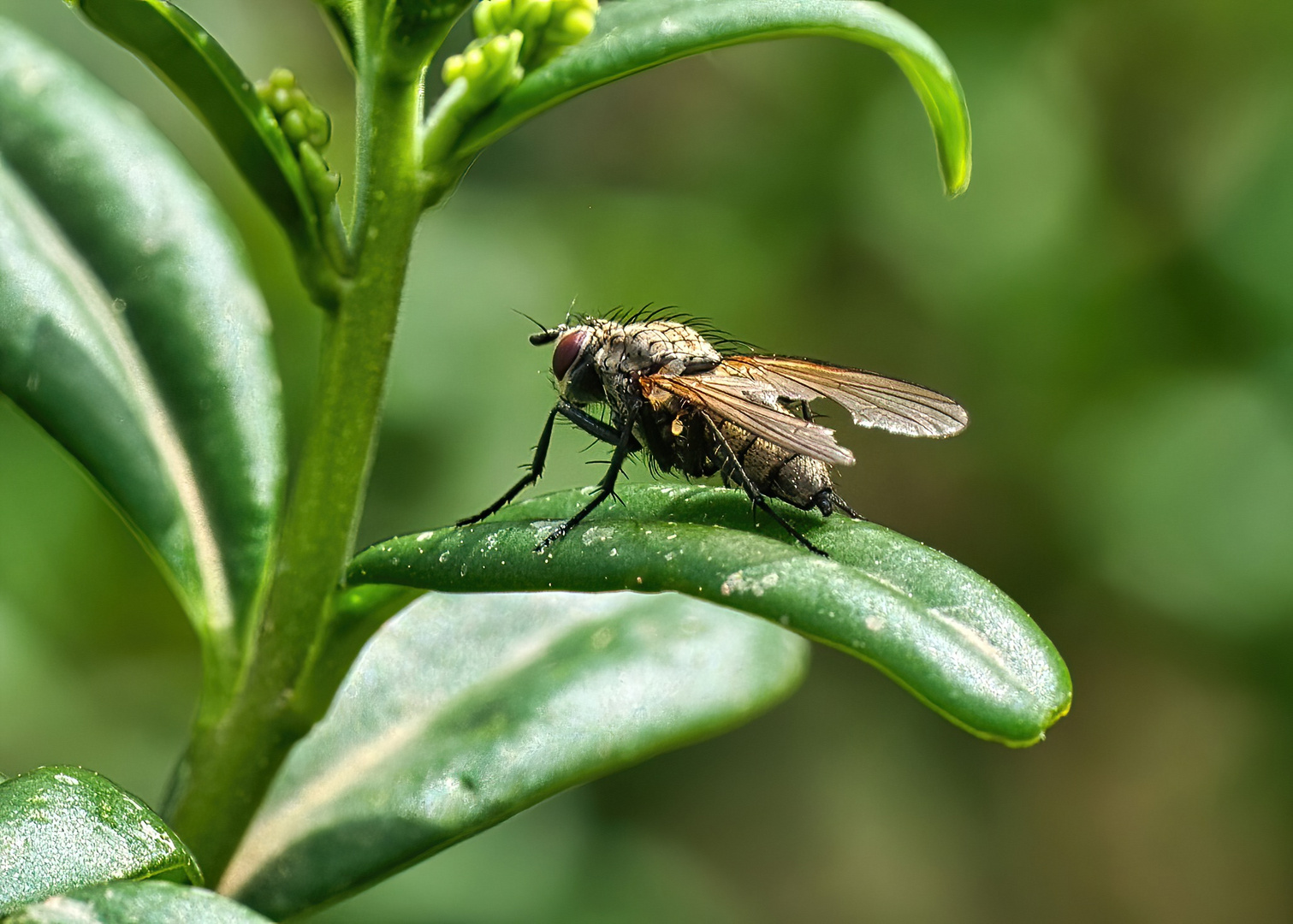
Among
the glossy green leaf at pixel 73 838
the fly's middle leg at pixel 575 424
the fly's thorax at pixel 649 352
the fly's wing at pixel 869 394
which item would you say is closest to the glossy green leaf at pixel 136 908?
the glossy green leaf at pixel 73 838

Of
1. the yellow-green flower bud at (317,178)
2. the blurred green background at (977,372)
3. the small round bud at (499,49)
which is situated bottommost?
the blurred green background at (977,372)

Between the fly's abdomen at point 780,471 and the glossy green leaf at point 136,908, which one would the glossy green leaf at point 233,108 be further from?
the fly's abdomen at point 780,471

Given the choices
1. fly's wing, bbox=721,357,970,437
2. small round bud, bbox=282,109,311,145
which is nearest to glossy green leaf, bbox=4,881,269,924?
small round bud, bbox=282,109,311,145

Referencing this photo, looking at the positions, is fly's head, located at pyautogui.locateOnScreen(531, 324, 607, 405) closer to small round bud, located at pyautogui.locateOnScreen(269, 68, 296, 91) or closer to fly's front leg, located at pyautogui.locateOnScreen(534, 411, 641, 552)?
fly's front leg, located at pyautogui.locateOnScreen(534, 411, 641, 552)

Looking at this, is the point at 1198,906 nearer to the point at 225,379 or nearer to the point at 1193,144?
the point at 1193,144

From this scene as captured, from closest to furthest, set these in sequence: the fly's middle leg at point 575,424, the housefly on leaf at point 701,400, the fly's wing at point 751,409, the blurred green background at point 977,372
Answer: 1. the fly's wing at point 751,409
2. the housefly on leaf at point 701,400
3. the fly's middle leg at point 575,424
4. the blurred green background at point 977,372
